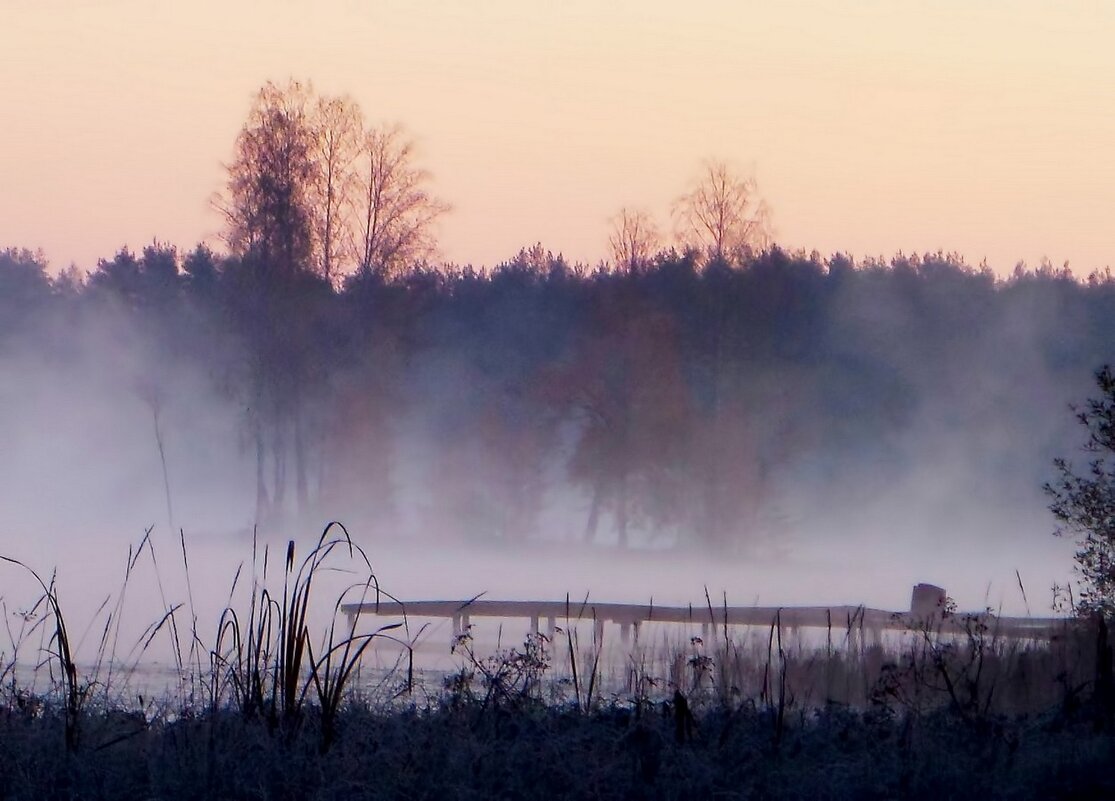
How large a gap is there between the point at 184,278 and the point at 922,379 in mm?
27776

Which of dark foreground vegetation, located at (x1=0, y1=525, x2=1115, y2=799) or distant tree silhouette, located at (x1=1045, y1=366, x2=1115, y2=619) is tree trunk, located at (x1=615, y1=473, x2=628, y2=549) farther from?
dark foreground vegetation, located at (x1=0, y1=525, x2=1115, y2=799)

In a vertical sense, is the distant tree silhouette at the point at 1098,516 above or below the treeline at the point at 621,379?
below

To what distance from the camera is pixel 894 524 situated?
5316cm

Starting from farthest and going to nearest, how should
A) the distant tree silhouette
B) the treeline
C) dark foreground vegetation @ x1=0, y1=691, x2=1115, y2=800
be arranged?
the treeline
the distant tree silhouette
dark foreground vegetation @ x1=0, y1=691, x2=1115, y2=800

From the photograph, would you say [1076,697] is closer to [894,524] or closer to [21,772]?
[21,772]

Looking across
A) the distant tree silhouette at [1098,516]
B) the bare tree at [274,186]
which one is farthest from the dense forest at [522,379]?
the distant tree silhouette at [1098,516]

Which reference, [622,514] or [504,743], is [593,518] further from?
[504,743]

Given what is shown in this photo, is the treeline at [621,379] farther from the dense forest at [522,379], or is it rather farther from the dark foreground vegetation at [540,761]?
the dark foreground vegetation at [540,761]

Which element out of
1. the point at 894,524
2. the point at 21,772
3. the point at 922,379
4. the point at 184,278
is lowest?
the point at 21,772

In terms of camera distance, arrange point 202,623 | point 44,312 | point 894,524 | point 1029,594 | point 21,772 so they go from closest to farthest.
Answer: point 21,772 → point 202,623 → point 1029,594 → point 894,524 → point 44,312

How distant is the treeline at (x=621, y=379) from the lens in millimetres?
45188

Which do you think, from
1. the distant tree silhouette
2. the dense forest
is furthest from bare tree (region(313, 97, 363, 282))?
the distant tree silhouette

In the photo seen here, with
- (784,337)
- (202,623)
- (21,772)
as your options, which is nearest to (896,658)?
(21,772)

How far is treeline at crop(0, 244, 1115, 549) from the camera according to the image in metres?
45.2
